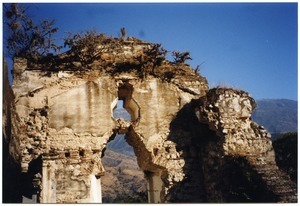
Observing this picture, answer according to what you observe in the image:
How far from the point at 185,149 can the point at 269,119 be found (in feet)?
175

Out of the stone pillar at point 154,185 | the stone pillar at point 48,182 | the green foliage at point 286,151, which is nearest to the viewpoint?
the stone pillar at point 48,182

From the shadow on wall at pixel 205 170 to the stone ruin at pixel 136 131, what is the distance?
0.02 meters

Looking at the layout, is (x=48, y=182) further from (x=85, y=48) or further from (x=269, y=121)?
(x=269, y=121)

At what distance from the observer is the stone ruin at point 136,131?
7438mm

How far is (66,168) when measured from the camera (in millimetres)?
7633

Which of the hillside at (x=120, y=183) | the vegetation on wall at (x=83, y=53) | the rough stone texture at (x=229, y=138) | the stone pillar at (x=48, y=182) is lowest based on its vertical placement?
the hillside at (x=120, y=183)

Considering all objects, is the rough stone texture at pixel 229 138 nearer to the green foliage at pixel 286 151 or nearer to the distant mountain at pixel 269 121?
the green foliage at pixel 286 151

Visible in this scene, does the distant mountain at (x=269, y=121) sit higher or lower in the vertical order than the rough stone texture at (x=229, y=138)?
higher

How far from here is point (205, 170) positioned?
27.1ft

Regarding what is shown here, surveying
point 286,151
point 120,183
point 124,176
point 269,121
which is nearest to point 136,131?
point 286,151

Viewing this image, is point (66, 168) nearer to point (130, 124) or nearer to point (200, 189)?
point (130, 124)

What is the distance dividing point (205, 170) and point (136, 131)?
190cm

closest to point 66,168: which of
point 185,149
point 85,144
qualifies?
point 85,144

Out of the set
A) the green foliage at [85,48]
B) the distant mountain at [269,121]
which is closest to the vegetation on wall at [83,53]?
the green foliage at [85,48]
